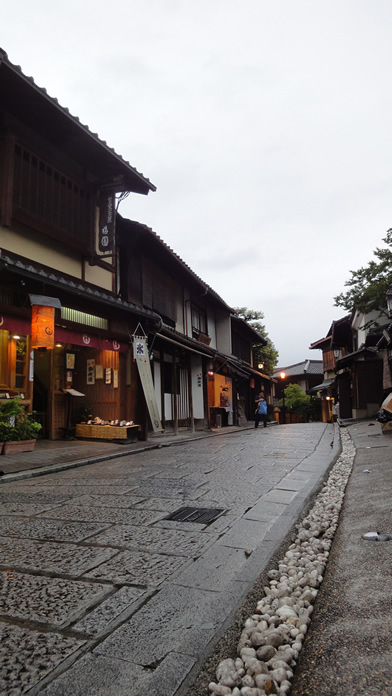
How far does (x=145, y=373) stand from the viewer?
14.5 meters

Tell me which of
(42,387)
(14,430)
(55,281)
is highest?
(55,281)

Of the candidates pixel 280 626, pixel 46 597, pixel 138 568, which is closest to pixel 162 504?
pixel 138 568

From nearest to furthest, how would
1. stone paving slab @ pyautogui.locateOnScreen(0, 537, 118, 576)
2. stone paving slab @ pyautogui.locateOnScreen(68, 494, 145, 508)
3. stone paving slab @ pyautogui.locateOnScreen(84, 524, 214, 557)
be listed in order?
stone paving slab @ pyautogui.locateOnScreen(0, 537, 118, 576), stone paving slab @ pyautogui.locateOnScreen(84, 524, 214, 557), stone paving slab @ pyautogui.locateOnScreen(68, 494, 145, 508)

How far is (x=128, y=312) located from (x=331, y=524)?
10737mm

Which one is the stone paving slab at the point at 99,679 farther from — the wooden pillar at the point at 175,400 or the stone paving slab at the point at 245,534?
the wooden pillar at the point at 175,400

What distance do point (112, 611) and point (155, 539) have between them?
1447 millimetres

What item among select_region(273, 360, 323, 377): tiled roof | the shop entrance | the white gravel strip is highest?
select_region(273, 360, 323, 377): tiled roof

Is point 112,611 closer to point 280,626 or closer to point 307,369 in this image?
point 280,626

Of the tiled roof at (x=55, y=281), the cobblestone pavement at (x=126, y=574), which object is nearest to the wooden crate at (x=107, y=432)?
the tiled roof at (x=55, y=281)

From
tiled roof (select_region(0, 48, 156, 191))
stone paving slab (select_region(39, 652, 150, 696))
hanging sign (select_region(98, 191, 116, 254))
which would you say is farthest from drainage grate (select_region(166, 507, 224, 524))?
hanging sign (select_region(98, 191, 116, 254))

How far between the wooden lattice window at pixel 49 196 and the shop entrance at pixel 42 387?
452 centimetres

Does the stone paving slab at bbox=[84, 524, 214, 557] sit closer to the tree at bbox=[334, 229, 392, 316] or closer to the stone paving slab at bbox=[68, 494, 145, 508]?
the stone paving slab at bbox=[68, 494, 145, 508]

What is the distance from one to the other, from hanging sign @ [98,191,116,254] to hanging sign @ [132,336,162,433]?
10.1 feet

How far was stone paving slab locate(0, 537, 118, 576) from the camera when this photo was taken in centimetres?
343
